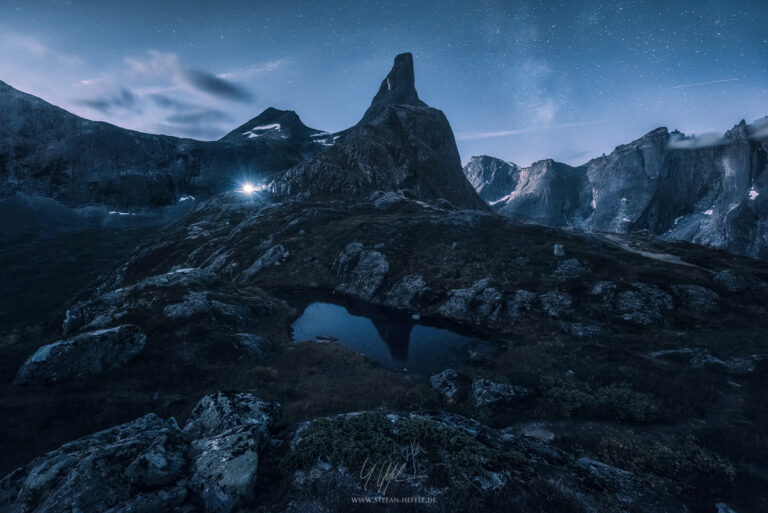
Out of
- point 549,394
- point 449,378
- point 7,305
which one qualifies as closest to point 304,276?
point 449,378

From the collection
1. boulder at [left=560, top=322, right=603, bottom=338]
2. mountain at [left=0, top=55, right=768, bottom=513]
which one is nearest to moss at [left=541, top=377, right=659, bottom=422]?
mountain at [left=0, top=55, right=768, bottom=513]

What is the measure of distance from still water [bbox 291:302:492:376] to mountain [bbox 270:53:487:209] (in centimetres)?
9564

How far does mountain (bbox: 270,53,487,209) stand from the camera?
132 metres

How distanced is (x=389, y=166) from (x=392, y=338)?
405ft

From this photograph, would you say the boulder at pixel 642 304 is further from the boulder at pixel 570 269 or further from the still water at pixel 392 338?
the still water at pixel 392 338

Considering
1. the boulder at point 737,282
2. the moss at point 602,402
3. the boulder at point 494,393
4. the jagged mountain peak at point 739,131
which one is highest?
the jagged mountain peak at point 739,131

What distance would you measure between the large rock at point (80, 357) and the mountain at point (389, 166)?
109 meters

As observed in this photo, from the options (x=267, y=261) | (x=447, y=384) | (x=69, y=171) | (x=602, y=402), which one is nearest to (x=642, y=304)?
(x=602, y=402)

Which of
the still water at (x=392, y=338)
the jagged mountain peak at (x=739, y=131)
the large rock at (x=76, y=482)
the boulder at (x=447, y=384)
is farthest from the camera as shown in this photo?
the jagged mountain peak at (x=739, y=131)

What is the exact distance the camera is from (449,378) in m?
20.8

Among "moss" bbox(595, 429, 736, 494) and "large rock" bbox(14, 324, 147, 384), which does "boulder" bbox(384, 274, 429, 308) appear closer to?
"moss" bbox(595, 429, 736, 494)

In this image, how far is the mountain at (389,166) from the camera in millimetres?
131500

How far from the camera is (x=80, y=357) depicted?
19672 millimetres

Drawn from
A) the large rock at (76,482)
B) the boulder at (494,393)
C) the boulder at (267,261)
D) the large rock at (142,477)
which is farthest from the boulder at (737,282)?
the boulder at (267,261)
